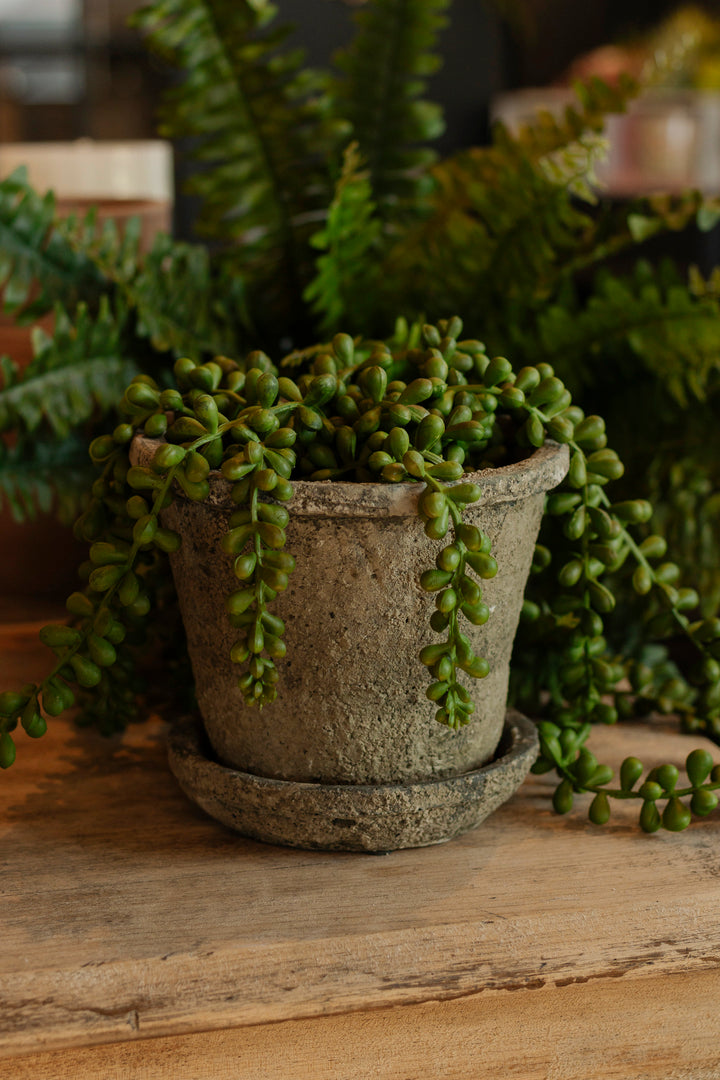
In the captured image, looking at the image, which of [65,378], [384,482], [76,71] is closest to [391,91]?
[65,378]

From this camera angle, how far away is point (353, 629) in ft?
1.62

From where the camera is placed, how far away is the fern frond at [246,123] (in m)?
0.77

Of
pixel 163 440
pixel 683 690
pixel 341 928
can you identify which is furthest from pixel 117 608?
pixel 683 690

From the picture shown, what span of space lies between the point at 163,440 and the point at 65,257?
0.31 metres

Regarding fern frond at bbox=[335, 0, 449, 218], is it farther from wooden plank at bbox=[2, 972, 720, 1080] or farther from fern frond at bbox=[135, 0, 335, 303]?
wooden plank at bbox=[2, 972, 720, 1080]

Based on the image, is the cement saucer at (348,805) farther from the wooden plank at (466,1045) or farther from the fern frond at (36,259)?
the fern frond at (36,259)

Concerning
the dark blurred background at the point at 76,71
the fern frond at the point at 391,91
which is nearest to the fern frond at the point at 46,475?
the fern frond at the point at 391,91

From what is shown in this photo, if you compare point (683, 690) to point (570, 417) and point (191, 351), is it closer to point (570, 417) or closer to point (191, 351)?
point (570, 417)

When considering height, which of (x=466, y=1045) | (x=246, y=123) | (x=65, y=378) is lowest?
(x=466, y=1045)

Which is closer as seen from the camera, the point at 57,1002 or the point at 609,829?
the point at 57,1002

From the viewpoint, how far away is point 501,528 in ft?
1.66

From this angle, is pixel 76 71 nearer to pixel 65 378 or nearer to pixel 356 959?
pixel 65 378

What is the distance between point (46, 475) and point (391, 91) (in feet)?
1.41

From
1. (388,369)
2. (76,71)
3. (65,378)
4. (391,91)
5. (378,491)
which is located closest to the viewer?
(378,491)
